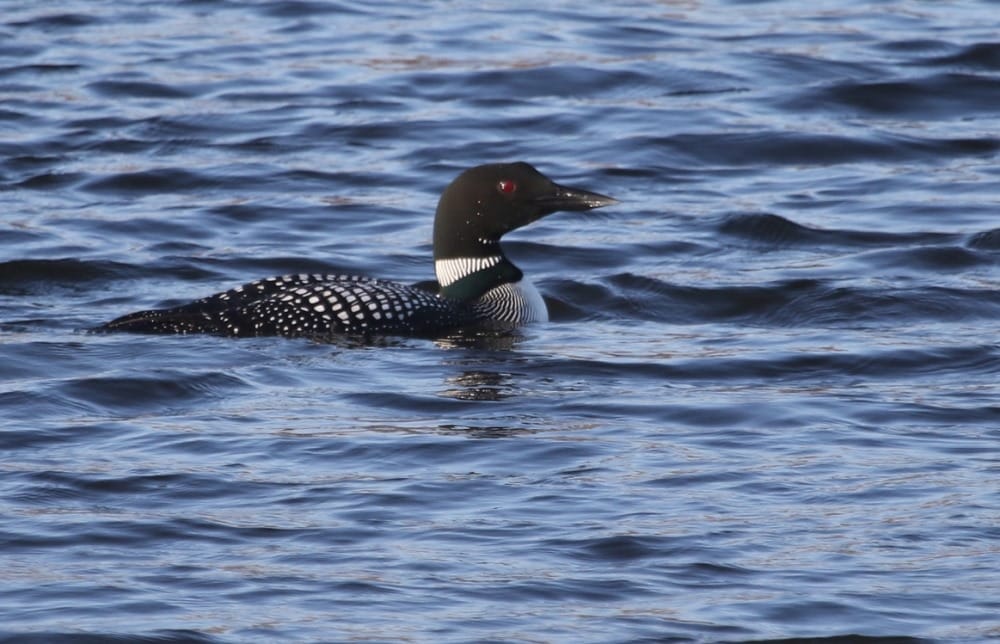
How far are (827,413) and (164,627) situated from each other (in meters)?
2.84

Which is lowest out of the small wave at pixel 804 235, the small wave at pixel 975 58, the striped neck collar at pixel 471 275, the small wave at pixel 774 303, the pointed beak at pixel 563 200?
the small wave at pixel 774 303

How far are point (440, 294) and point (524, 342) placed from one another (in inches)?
23.1

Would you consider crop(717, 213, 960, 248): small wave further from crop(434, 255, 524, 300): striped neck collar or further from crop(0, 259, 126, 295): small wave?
crop(0, 259, 126, 295): small wave

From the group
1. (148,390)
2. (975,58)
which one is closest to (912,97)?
(975,58)

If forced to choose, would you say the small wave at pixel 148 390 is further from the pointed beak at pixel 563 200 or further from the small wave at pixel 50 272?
the small wave at pixel 50 272

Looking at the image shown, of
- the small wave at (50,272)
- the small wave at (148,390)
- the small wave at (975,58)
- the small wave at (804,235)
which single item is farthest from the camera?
the small wave at (975,58)

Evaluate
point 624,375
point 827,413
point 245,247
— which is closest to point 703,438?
point 827,413

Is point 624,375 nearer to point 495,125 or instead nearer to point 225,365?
point 225,365

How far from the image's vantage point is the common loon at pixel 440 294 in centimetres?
819

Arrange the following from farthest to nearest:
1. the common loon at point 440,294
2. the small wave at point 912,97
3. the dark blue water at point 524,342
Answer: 1. the small wave at point 912,97
2. the common loon at point 440,294
3. the dark blue water at point 524,342

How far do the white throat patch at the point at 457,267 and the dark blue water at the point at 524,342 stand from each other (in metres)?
0.43

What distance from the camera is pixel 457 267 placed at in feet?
29.2

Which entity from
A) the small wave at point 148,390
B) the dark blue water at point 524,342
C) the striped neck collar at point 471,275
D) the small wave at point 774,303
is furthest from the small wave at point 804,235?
the small wave at point 148,390

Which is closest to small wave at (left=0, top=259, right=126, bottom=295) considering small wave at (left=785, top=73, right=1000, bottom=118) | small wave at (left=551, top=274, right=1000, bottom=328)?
small wave at (left=551, top=274, right=1000, bottom=328)
